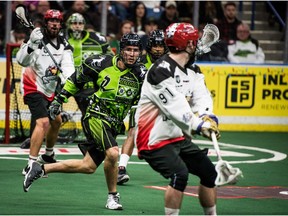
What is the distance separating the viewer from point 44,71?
11055mm

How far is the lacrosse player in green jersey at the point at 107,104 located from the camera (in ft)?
28.5

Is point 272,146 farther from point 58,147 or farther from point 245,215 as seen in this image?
point 245,215

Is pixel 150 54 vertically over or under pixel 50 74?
over

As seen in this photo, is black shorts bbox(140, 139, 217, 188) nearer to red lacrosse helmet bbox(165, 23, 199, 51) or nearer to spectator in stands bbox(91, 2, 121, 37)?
red lacrosse helmet bbox(165, 23, 199, 51)

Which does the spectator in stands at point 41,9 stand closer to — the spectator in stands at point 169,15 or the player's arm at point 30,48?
the spectator in stands at point 169,15

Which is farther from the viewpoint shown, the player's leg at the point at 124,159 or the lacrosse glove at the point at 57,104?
the player's leg at the point at 124,159

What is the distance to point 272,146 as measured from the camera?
14.3 meters

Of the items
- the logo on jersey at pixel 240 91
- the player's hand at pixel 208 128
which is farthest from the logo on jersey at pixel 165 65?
the logo on jersey at pixel 240 91

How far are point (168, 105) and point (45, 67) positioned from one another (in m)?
4.10

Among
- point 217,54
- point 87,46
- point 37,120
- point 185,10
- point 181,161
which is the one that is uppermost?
Answer: point 185,10

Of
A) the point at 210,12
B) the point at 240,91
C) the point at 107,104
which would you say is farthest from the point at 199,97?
the point at 210,12

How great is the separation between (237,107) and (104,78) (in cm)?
759

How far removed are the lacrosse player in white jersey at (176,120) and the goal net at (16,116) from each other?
582 centimetres

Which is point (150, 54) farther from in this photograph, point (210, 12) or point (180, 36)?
point (210, 12)
